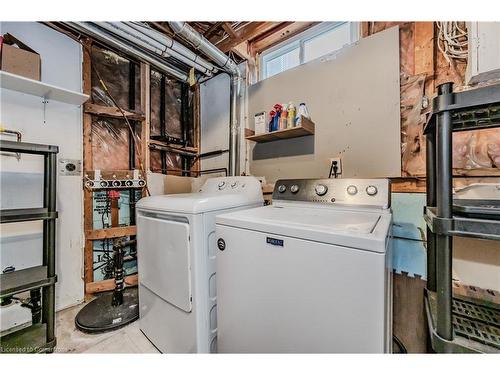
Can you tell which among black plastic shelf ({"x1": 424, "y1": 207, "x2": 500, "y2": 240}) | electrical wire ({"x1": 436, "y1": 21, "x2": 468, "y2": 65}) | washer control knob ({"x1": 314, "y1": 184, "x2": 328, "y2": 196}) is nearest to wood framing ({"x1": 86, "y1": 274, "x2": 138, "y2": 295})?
washer control knob ({"x1": 314, "y1": 184, "x2": 328, "y2": 196})

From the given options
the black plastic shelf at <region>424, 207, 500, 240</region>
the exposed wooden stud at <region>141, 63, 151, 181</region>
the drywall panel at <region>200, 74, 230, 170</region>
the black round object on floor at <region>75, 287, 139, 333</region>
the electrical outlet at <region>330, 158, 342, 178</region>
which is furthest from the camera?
the drywall panel at <region>200, 74, 230, 170</region>

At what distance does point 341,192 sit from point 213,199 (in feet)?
2.64

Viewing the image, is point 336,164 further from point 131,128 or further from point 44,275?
point 44,275

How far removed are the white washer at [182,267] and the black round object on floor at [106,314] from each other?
0.40 m

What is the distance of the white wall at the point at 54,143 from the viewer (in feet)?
5.70

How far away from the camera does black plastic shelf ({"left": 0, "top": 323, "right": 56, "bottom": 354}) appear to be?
1.42 metres

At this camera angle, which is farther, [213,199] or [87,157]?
[87,157]

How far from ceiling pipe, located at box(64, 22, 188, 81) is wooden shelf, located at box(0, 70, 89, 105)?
0.52 metres

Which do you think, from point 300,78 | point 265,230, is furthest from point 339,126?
point 265,230

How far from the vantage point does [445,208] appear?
736 millimetres

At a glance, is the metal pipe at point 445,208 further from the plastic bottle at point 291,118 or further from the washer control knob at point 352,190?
the plastic bottle at point 291,118

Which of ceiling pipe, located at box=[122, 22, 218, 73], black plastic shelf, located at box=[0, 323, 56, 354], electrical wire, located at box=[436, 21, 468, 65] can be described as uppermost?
ceiling pipe, located at box=[122, 22, 218, 73]

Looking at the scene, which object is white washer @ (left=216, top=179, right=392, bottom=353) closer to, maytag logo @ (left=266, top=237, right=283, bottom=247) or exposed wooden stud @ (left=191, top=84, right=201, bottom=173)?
maytag logo @ (left=266, top=237, right=283, bottom=247)

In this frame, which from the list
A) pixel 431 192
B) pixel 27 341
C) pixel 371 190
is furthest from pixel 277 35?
pixel 27 341
